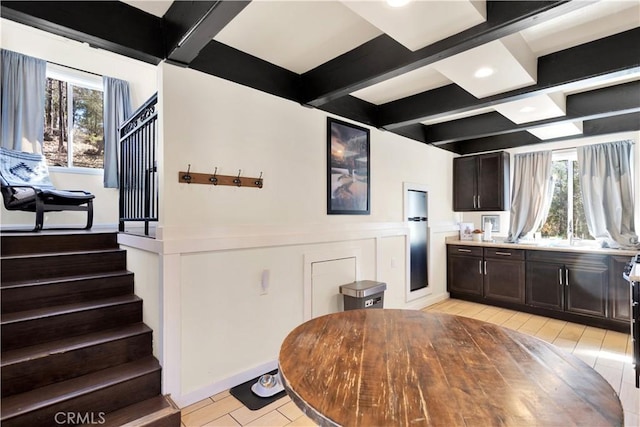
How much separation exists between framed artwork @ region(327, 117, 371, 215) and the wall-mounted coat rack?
906 mm

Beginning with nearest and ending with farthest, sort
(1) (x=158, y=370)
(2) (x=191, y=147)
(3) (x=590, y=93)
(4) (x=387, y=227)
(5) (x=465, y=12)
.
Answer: (5) (x=465, y=12), (1) (x=158, y=370), (2) (x=191, y=147), (3) (x=590, y=93), (4) (x=387, y=227)

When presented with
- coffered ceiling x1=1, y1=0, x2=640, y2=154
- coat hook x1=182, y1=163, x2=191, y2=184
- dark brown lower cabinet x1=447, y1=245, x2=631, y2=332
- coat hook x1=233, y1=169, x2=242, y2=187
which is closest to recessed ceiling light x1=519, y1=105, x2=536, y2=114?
coffered ceiling x1=1, y1=0, x2=640, y2=154

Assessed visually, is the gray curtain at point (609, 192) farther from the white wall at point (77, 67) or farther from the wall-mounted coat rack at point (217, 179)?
the white wall at point (77, 67)

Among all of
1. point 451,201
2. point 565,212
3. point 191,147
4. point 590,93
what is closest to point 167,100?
point 191,147

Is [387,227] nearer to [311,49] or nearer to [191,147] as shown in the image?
[311,49]

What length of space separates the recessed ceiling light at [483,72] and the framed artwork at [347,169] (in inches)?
53.8

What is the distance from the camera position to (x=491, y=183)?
4.77 meters

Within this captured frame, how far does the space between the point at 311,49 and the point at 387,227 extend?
2.28 meters

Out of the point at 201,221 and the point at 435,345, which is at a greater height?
the point at 201,221

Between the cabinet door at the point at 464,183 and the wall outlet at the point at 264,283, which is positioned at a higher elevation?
the cabinet door at the point at 464,183

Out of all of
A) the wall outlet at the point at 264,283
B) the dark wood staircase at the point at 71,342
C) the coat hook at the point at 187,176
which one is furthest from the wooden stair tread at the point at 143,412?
the coat hook at the point at 187,176

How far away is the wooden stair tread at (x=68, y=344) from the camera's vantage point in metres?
1.85

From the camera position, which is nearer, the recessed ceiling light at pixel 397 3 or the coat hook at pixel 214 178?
the recessed ceiling light at pixel 397 3

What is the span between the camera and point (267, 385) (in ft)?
7.79
